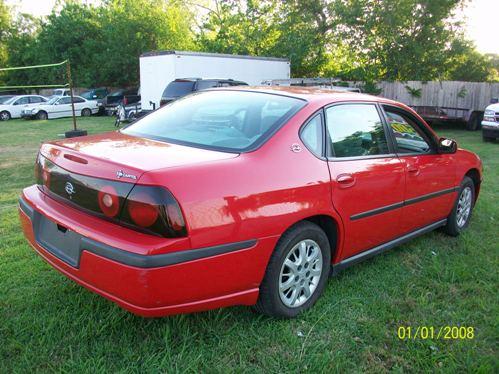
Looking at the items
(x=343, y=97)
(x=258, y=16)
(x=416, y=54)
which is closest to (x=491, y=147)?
(x=416, y=54)

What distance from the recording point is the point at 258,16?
A: 2308cm

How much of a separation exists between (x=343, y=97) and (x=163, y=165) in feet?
5.59

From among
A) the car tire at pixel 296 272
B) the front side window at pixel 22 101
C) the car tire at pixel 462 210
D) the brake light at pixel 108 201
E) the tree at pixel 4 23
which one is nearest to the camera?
the brake light at pixel 108 201

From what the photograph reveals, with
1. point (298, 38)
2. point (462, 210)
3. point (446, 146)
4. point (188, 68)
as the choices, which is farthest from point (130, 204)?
point (298, 38)

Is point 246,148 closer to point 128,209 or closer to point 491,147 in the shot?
point 128,209

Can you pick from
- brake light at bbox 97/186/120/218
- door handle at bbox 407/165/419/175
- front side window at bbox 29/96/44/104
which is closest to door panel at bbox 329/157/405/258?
door handle at bbox 407/165/419/175

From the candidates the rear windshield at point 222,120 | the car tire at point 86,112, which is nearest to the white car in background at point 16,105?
the car tire at point 86,112

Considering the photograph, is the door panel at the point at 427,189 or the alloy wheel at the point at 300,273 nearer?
the alloy wheel at the point at 300,273

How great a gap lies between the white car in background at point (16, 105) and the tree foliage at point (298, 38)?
21.6ft

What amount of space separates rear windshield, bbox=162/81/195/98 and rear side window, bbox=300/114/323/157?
1067cm

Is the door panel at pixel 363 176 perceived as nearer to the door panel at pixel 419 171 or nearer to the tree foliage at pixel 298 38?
the door panel at pixel 419 171

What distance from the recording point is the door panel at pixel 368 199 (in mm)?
3211

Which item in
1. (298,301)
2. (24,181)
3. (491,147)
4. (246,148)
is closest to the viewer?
(246,148)

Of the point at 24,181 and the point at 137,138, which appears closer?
the point at 137,138
